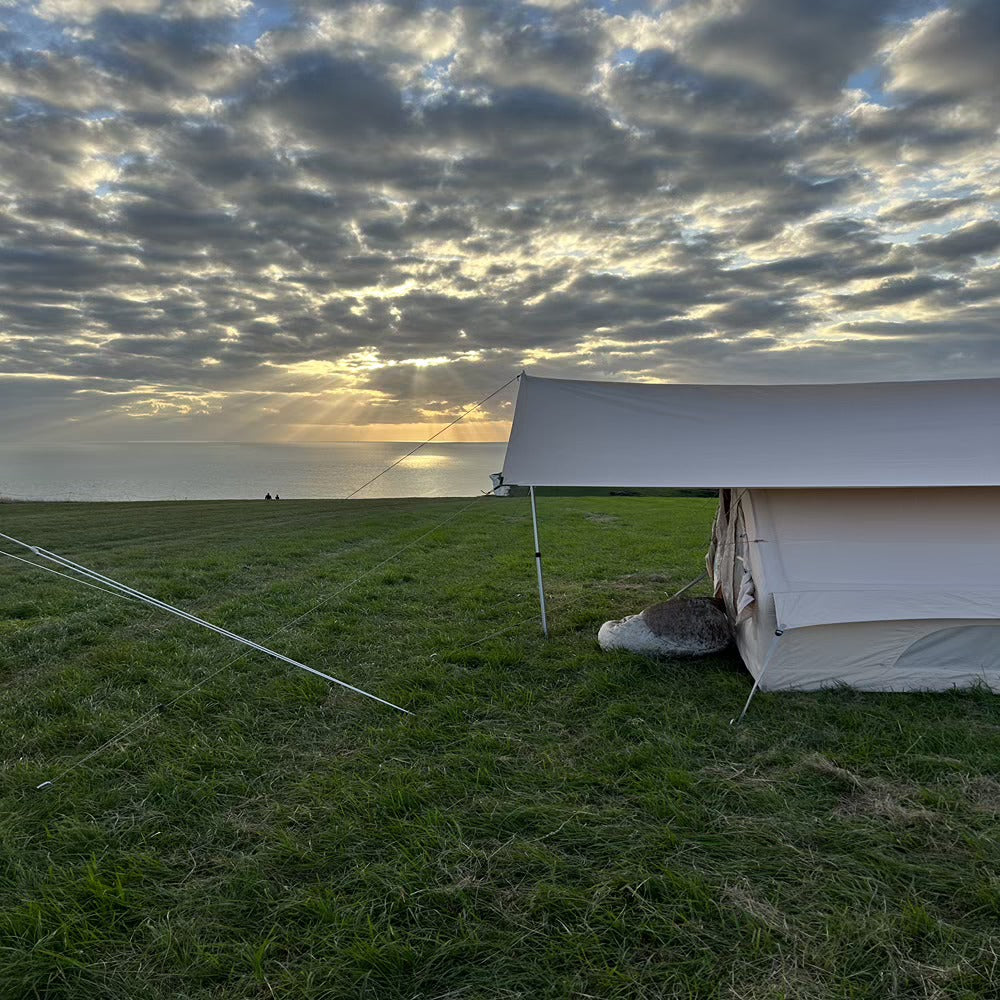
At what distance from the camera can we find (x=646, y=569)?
30.6 ft

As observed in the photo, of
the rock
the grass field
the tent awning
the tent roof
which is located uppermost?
the tent roof

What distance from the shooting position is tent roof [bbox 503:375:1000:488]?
482 cm

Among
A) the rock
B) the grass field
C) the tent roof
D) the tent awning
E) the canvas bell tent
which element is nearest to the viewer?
the grass field

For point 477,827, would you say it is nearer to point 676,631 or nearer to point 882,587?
point 676,631

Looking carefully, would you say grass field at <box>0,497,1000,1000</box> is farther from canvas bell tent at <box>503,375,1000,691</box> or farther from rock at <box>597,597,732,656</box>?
canvas bell tent at <box>503,375,1000,691</box>

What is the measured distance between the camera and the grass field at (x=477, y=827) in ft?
7.46

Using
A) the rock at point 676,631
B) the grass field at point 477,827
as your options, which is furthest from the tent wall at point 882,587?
the rock at point 676,631

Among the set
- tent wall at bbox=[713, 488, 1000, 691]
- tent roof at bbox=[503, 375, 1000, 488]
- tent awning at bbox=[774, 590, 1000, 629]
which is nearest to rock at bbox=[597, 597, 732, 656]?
tent wall at bbox=[713, 488, 1000, 691]

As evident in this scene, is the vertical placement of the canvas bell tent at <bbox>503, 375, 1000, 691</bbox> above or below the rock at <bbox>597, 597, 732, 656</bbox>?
above

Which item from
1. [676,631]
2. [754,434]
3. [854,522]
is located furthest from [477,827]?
[754,434]

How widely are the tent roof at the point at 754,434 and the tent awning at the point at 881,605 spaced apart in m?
0.77

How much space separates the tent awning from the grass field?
596 millimetres

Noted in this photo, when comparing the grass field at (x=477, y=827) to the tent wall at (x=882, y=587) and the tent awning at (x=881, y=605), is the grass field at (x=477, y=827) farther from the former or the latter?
the tent awning at (x=881, y=605)

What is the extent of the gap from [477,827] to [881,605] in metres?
3.15
